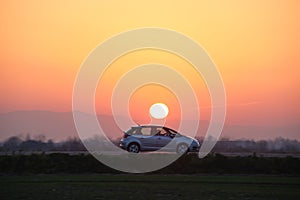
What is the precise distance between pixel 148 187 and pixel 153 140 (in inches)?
489

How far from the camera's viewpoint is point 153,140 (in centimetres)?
3728

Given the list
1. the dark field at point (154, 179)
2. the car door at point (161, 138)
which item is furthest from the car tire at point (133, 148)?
the dark field at point (154, 179)

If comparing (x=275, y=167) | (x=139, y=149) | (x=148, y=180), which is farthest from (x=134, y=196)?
(x=139, y=149)

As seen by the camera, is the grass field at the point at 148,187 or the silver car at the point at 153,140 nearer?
the grass field at the point at 148,187

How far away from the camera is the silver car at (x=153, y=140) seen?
121ft

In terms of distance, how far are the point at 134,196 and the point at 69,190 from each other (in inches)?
125

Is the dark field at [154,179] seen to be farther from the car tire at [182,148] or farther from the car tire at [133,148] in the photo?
the car tire at [133,148]

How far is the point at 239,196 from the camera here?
74.7 feet

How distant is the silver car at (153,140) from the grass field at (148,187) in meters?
6.56

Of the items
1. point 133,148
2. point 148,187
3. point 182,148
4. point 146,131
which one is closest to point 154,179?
point 148,187

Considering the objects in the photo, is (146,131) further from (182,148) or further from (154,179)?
(154,179)

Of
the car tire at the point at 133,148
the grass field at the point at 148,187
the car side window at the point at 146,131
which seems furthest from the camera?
the car side window at the point at 146,131

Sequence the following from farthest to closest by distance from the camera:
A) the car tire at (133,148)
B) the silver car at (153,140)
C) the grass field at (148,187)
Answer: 1. the car tire at (133,148)
2. the silver car at (153,140)
3. the grass field at (148,187)

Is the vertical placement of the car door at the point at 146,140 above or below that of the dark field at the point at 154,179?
above
